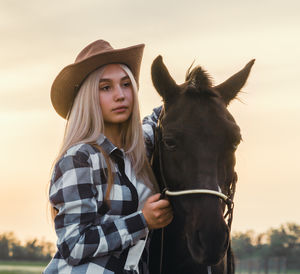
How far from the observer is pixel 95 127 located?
11.0ft

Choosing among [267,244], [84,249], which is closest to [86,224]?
[84,249]

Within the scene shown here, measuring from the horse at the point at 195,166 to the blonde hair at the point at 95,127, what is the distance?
134 mm

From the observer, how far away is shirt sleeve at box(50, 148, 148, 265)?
2.97m

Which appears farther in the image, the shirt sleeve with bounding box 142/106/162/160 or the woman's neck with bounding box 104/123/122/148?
the shirt sleeve with bounding box 142/106/162/160

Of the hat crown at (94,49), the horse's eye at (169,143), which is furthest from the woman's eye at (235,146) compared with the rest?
the hat crown at (94,49)

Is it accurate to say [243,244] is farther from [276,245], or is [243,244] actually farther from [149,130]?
[149,130]

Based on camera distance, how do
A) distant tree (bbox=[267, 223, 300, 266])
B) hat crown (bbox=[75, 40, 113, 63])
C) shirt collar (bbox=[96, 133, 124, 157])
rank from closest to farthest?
shirt collar (bbox=[96, 133, 124, 157]) < hat crown (bbox=[75, 40, 113, 63]) < distant tree (bbox=[267, 223, 300, 266])

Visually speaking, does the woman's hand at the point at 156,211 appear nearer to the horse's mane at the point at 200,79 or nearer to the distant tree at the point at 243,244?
the horse's mane at the point at 200,79

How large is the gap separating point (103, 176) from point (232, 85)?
1215 millimetres

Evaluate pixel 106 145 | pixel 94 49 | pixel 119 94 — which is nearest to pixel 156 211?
pixel 106 145

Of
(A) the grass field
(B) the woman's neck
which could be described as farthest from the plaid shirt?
(A) the grass field

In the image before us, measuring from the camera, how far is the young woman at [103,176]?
9.89 ft

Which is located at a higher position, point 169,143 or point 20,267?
point 169,143

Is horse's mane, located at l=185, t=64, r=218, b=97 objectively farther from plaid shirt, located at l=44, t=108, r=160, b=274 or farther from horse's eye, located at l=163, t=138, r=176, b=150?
plaid shirt, located at l=44, t=108, r=160, b=274
